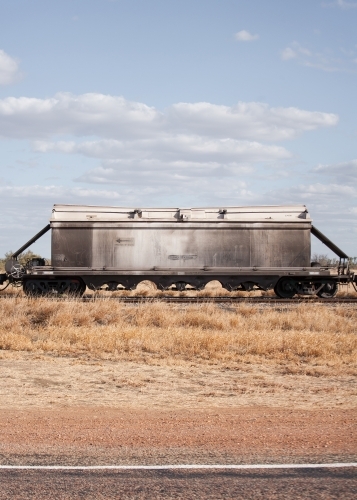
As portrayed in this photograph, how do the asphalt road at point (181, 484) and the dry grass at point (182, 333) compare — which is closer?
the asphalt road at point (181, 484)

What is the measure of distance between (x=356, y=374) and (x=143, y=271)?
13.6 metres

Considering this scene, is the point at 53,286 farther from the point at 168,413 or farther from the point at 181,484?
the point at 181,484

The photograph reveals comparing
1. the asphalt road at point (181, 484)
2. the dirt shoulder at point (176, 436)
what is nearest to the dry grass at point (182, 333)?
the dirt shoulder at point (176, 436)

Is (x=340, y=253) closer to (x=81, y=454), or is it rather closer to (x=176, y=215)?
(x=176, y=215)

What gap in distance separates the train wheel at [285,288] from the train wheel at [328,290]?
1.08 m

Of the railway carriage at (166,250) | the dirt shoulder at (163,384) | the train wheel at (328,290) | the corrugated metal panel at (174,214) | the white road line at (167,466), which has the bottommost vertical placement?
the dirt shoulder at (163,384)

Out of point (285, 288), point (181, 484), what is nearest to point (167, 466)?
point (181, 484)

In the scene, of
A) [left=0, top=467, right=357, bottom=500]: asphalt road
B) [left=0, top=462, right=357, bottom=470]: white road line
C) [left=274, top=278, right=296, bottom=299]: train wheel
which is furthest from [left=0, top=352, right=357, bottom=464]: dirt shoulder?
[left=274, top=278, right=296, bottom=299]: train wheel

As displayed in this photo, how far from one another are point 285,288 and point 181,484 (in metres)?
20.5

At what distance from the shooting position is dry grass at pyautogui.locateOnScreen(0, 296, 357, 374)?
528 inches

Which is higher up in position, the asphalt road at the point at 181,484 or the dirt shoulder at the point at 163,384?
the asphalt road at the point at 181,484

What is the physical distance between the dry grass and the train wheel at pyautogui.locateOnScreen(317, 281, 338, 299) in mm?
5566

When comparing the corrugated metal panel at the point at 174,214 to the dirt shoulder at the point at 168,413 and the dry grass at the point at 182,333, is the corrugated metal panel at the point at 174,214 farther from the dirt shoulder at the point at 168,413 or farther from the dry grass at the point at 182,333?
the dirt shoulder at the point at 168,413

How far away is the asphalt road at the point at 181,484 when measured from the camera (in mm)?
5008
